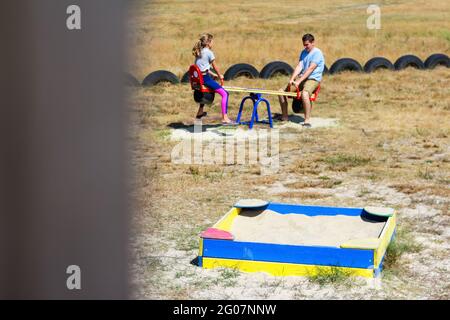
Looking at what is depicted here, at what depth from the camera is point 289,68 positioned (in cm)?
1555

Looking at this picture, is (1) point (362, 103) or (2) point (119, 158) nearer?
(2) point (119, 158)

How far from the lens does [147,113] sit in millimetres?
11805

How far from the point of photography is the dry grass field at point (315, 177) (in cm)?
462

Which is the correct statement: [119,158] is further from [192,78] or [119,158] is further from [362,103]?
[362,103]

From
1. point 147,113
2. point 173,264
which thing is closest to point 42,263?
point 173,264

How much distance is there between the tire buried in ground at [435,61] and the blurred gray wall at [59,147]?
1729 centimetres

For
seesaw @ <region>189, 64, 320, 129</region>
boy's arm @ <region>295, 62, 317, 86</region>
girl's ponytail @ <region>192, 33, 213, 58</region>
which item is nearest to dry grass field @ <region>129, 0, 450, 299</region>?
seesaw @ <region>189, 64, 320, 129</region>

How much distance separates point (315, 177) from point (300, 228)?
8.23 ft

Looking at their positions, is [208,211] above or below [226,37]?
below

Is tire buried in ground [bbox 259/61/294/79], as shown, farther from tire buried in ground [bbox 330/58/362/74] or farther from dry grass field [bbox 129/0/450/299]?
tire buried in ground [bbox 330/58/362/74]

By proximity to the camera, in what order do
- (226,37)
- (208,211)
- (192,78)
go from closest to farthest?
(208,211)
(192,78)
(226,37)

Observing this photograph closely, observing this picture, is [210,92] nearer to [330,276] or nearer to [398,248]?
[398,248]
